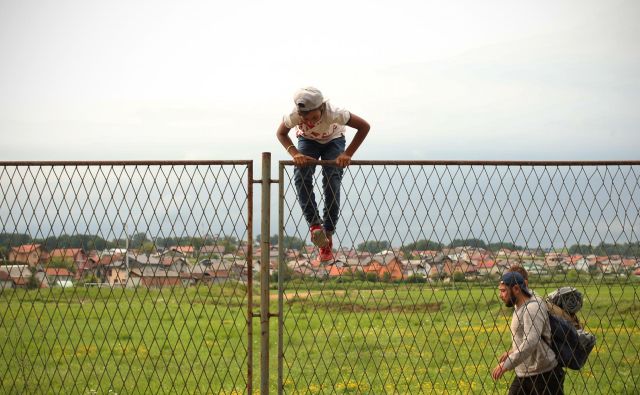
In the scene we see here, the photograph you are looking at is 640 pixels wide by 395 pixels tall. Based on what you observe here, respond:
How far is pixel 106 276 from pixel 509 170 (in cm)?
427

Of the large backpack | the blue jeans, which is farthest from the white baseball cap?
the large backpack

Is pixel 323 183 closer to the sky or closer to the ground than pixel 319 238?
closer to the sky

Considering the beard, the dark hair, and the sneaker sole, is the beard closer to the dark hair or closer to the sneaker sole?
the dark hair

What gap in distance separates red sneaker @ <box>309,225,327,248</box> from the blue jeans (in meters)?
0.04

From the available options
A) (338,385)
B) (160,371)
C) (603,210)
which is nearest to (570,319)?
(603,210)

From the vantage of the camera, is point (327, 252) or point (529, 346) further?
point (327, 252)

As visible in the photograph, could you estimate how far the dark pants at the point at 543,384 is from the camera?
5262 mm

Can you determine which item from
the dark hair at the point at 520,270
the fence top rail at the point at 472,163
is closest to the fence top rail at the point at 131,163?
the fence top rail at the point at 472,163

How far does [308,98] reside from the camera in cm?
519

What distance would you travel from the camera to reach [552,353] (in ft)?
17.2

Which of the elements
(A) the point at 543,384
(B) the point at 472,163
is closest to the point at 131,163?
(B) the point at 472,163

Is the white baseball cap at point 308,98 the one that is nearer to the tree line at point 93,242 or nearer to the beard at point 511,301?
the tree line at point 93,242

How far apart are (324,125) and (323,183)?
413 mm

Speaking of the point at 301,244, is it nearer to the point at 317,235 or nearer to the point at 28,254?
the point at 317,235
